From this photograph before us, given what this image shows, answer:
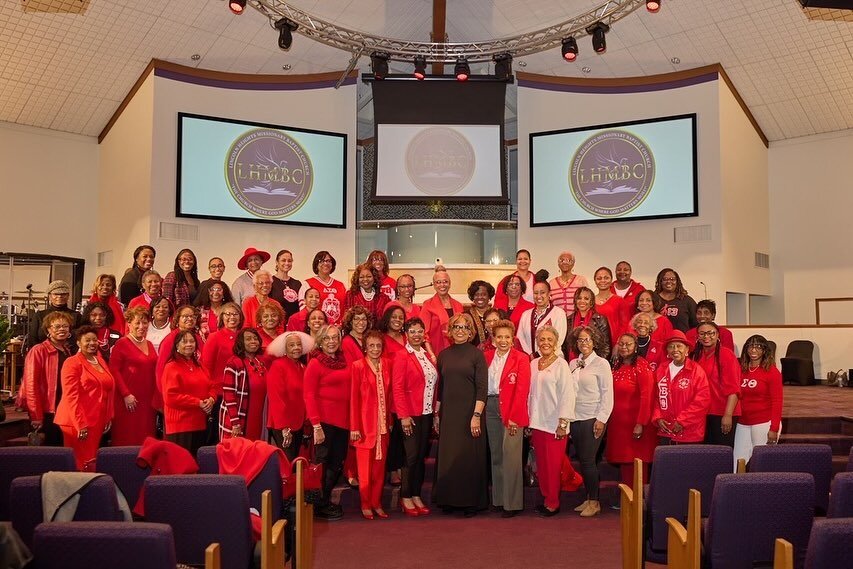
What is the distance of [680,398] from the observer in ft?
17.7

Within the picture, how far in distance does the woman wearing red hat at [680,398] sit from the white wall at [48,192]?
9.89 meters

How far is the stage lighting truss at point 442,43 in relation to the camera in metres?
9.48

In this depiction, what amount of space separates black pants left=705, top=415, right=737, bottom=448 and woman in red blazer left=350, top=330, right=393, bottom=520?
2.32 m

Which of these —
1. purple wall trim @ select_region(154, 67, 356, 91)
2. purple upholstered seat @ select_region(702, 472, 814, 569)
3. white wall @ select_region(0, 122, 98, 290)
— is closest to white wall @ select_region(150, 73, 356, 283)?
purple wall trim @ select_region(154, 67, 356, 91)

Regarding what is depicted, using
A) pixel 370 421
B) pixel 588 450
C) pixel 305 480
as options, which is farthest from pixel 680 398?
pixel 305 480

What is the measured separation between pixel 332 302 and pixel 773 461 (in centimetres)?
423

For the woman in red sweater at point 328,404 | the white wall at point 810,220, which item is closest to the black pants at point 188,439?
the woman in red sweater at point 328,404

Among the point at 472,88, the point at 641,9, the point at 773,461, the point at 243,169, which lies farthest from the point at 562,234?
the point at 773,461

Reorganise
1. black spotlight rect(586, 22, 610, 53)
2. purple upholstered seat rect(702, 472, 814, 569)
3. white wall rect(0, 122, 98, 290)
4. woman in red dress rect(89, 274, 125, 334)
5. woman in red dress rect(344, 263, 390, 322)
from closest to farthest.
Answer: purple upholstered seat rect(702, 472, 814, 569)
woman in red dress rect(89, 274, 125, 334)
woman in red dress rect(344, 263, 390, 322)
black spotlight rect(586, 22, 610, 53)
white wall rect(0, 122, 98, 290)

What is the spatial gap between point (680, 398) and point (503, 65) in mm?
6802

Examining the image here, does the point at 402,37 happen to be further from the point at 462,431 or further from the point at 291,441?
the point at 291,441

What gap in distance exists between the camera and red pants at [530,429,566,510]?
A: 5555 millimetres

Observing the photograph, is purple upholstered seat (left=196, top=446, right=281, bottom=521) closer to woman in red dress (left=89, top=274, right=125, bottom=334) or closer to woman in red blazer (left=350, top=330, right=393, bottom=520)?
woman in red blazer (left=350, top=330, right=393, bottom=520)

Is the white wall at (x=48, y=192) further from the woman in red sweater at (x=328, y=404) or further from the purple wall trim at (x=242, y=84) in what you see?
the woman in red sweater at (x=328, y=404)
